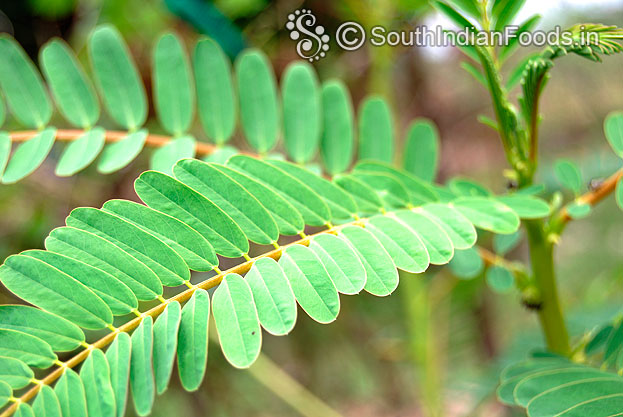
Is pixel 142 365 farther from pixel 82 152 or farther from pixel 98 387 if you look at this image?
pixel 82 152

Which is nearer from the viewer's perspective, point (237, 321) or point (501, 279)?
point (237, 321)

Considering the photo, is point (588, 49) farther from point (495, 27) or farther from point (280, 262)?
point (280, 262)

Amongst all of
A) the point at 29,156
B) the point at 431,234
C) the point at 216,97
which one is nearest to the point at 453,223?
the point at 431,234

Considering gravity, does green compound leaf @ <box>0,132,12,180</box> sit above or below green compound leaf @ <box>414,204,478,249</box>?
above

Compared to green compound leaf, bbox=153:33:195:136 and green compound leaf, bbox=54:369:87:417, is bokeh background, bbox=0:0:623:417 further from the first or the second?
green compound leaf, bbox=54:369:87:417

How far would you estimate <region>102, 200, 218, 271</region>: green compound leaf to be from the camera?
1.18 ft

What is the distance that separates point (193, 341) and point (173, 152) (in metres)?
0.27

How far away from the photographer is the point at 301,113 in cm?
62

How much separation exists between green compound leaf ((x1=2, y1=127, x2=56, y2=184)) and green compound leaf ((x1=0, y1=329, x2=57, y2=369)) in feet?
0.77

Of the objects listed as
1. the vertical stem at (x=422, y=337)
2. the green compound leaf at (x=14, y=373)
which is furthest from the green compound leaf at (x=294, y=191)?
the vertical stem at (x=422, y=337)

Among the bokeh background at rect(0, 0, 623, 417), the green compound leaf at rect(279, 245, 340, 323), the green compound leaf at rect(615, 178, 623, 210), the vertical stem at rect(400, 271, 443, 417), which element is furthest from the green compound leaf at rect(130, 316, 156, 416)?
the vertical stem at rect(400, 271, 443, 417)

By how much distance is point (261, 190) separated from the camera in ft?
1.33

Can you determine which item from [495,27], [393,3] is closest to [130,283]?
[495,27]

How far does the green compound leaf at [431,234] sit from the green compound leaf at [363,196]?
2 cm
